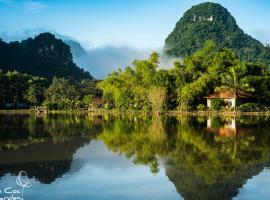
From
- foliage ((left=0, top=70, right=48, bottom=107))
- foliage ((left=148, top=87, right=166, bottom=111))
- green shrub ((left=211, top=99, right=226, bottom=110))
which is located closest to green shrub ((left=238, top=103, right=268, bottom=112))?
green shrub ((left=211, top=99, right=226, bottom=110))

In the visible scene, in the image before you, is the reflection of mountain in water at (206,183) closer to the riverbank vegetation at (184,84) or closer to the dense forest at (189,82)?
the riverbank vegetation at (184,84)

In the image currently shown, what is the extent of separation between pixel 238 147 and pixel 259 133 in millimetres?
6286

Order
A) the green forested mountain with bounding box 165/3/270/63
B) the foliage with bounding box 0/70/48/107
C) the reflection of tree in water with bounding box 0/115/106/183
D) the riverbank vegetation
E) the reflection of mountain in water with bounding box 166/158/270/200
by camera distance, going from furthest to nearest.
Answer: the green forested mountain with bounding box 165/3/270/63
the foliage with bounding box 0/70/48/107
the riverbank vegetation
the reflection of tree in water with bounding box 0/115/106/183
the reflection of mountain in water with bounding box 166/158/270/200

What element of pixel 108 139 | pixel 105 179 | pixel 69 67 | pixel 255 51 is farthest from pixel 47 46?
pixel 105 179

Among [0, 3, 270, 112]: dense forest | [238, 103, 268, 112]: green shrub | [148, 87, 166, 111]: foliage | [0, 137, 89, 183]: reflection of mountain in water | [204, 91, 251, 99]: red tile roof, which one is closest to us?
[0, 137, 89, 183]: reflection of mountain in water

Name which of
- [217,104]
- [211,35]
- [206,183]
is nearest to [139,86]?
[217,104]

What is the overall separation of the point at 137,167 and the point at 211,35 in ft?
445

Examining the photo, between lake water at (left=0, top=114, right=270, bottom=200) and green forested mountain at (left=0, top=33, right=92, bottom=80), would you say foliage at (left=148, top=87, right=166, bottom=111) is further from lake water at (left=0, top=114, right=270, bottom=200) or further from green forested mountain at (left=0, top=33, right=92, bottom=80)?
green forested mountain at (left=0, top=33, right=92, bottom=80)

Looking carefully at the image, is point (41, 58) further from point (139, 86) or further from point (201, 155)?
point (201, 155)

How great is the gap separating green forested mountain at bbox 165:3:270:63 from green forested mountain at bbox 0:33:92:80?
32731mm

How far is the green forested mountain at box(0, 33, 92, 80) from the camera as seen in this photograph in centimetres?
12636

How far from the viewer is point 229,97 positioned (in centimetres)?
5138

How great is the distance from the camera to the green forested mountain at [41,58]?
126m

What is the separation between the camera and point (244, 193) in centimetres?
1179
